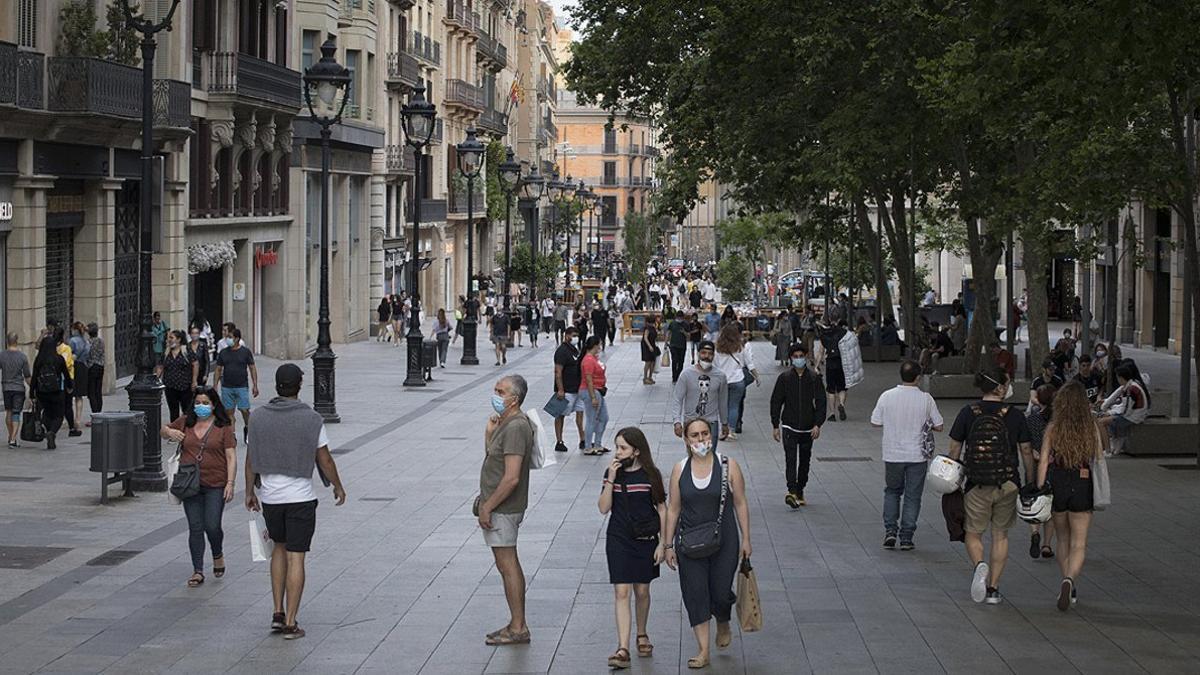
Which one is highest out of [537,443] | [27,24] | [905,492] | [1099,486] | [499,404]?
[27,24]

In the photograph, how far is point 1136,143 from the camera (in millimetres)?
25516

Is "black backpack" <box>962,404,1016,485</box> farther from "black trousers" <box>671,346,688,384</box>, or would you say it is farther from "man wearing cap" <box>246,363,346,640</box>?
"black trousers" <box>671,346,688,384</box>

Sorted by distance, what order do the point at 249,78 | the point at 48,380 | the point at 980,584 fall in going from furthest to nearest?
the point at 249,78, the point at 48,380, the point at 980,584

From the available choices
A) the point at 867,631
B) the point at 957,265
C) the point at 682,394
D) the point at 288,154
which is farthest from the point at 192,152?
the point at 957,265

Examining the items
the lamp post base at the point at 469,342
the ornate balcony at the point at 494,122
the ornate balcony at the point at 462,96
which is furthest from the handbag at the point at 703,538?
the ornate balcony at the point at 494,122

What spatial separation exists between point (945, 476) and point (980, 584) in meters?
0.79

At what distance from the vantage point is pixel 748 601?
11000 millimetres

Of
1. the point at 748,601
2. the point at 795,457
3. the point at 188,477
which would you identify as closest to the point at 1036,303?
the point at 795,457

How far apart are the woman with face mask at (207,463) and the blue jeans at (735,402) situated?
11043 mm

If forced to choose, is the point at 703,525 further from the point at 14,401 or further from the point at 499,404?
the point at 14,401

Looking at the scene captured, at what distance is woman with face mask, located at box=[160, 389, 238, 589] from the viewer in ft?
44.9

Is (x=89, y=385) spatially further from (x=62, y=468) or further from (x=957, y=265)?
(x=957, y=265)

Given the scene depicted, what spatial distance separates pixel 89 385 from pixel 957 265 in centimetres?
6146

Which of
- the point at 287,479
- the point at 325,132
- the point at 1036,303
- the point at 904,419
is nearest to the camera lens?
the point at 287,479
